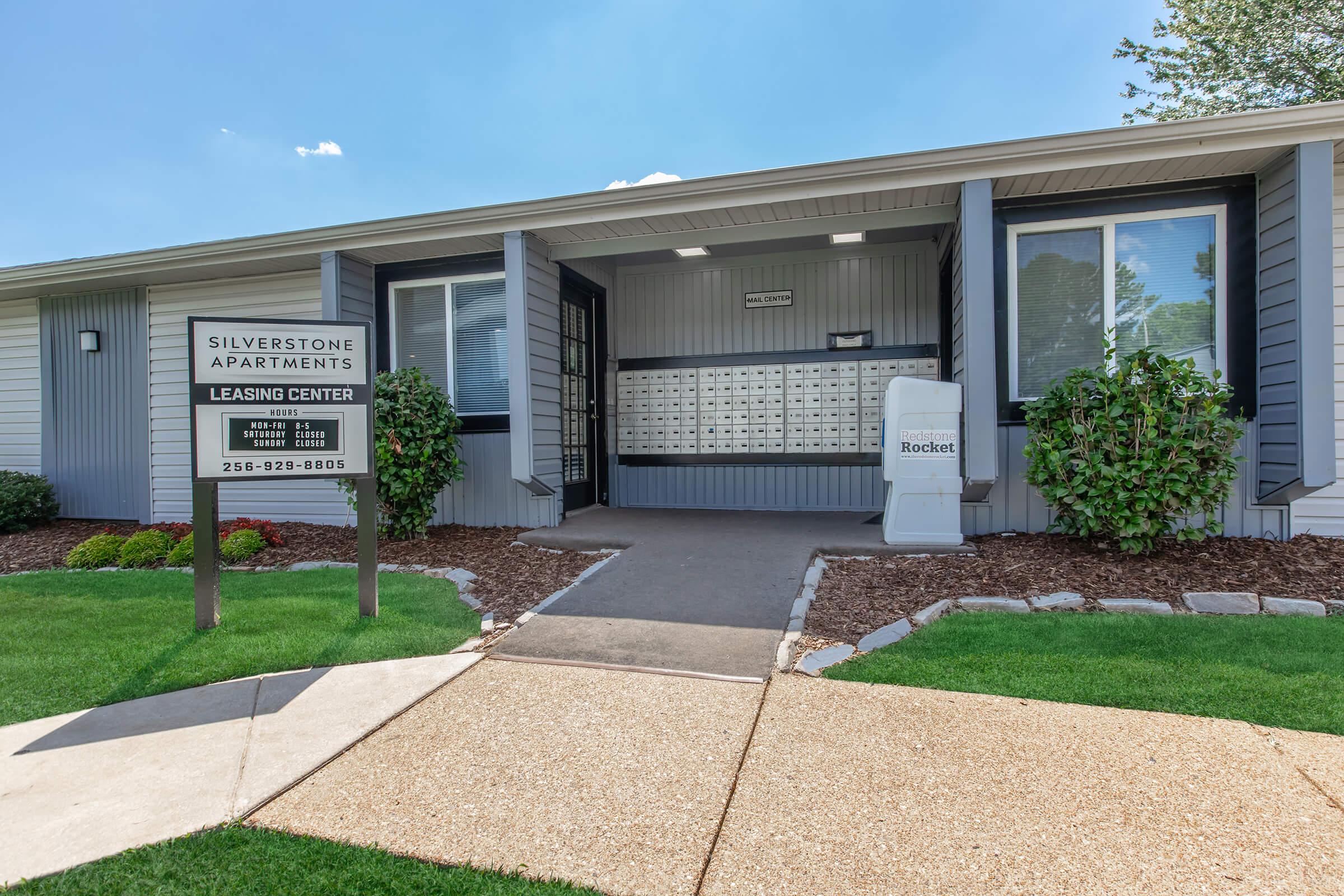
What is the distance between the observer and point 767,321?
7.66 metres

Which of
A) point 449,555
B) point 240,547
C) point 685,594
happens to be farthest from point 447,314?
point 685,594

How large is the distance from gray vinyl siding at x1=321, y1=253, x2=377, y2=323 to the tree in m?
12.8

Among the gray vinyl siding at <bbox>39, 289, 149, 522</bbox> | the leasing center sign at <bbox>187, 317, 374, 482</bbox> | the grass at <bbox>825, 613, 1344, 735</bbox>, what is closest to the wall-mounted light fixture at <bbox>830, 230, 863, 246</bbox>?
the grass at <bbox>825, 613, 1344, 735</bbox>

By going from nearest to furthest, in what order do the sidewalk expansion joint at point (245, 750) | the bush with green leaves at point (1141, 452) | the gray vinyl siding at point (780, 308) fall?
the sidewalk expansion joint at point (245, 750) → the bush with green leaves at point (1141, 452) → the gray vinyl siding at point (780, 308)

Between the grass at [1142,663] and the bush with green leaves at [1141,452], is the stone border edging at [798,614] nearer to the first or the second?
the grass at [1142,663]

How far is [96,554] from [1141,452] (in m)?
8.42

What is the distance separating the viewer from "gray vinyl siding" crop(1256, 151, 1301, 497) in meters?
4.60

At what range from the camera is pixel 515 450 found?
615 cm

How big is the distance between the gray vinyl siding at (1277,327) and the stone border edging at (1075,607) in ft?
4.45

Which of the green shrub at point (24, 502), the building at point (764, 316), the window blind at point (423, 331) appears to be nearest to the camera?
the building at point (764, 316)

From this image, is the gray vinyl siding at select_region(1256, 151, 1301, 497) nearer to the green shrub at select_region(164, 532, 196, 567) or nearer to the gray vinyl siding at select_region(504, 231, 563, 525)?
the gray vinyl siding at select_region(504, 231, 563, 525)

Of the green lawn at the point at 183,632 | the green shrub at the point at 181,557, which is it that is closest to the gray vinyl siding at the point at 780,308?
the green lawn at the point at 183,632

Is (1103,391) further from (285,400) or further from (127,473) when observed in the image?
(127,473)

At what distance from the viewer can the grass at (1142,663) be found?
2.68 meters
